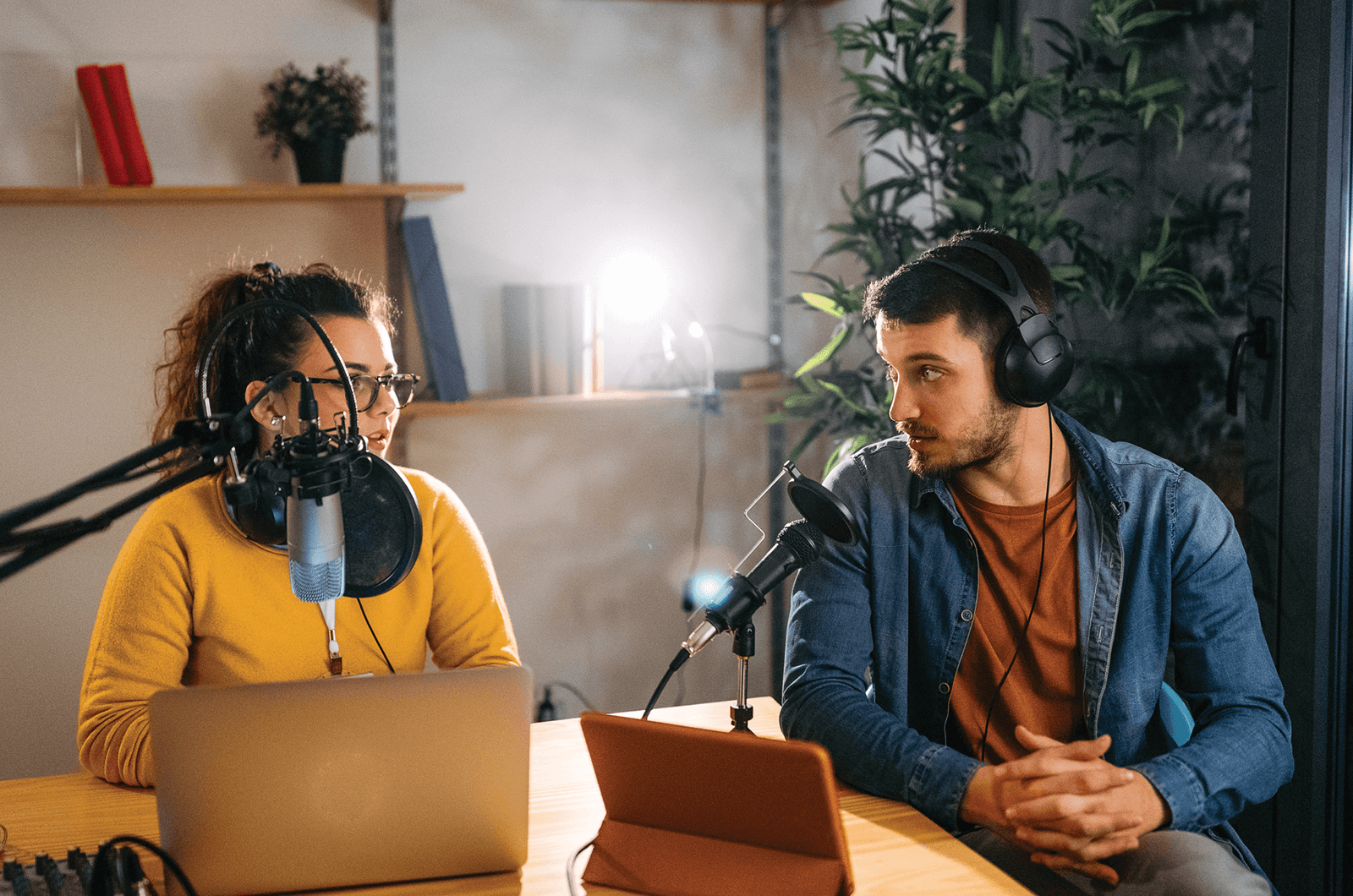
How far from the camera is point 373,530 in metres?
0.99

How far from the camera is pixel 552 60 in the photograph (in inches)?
106

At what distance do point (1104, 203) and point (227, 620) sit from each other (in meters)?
1.92

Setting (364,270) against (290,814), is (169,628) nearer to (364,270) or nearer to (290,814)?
(290,814)

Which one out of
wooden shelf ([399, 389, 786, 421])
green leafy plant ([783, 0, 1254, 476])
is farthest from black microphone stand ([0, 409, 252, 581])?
wooden shelf ([399, 389, 786, 421])

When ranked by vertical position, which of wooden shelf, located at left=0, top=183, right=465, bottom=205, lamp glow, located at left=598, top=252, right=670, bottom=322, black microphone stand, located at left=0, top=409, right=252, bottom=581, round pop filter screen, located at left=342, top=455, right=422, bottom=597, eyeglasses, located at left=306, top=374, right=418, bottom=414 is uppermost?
wooden shelf, located at left=0, top=183, right=465, bottom=205

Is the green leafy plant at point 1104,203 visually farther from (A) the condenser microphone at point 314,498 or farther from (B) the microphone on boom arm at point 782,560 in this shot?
(A) the condenser microphone at point 314,498

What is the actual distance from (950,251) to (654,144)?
60.6 inches

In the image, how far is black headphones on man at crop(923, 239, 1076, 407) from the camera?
1321 mm

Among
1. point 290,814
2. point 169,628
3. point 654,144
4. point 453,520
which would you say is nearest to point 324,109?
point 654,144

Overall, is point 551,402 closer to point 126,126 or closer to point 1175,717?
point 126,126

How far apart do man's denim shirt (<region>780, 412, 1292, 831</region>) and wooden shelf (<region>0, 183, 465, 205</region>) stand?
1.37 m

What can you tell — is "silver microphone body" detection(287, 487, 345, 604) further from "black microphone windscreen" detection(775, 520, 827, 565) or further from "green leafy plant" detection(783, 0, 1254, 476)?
"green leafy plant" detection(783, 0, 1254, 476)

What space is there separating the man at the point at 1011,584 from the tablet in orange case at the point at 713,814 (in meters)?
0.33

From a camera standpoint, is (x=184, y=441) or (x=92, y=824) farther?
(x=92, y=824)
